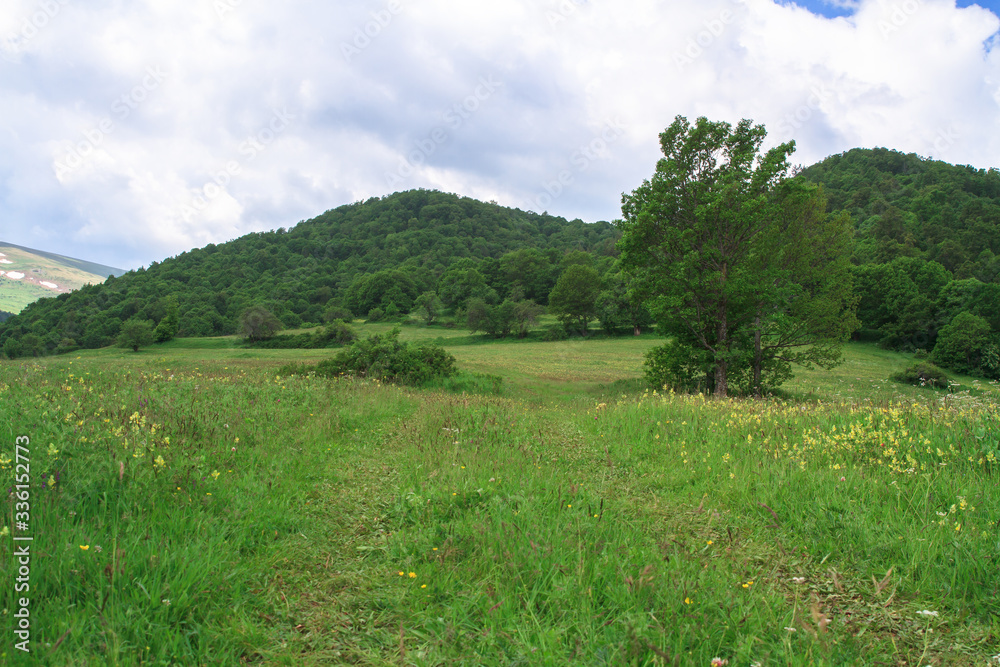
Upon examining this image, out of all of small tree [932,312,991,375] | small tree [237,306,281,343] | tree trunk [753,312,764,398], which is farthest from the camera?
small tree [237,306,281,343]

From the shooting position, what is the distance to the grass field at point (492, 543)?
289 cm

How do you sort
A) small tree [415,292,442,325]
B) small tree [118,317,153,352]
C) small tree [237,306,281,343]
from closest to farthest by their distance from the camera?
small tree [118,317,153,352] < small tree [237,306,281,343] < small tree [415,292,442,325]

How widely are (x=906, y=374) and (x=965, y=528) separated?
4421cm

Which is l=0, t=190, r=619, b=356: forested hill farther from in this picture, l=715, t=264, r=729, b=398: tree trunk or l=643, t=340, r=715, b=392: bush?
l=715, t=264, r=729, b=398: tree trunk

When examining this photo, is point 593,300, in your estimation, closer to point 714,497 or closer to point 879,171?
point 714,497

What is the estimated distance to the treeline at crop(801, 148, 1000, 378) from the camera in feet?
161

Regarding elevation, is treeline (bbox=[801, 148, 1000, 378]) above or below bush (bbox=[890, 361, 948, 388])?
above

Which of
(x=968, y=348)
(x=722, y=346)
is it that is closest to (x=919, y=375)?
(x=968, y=348)

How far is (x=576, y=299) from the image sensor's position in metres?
80.1

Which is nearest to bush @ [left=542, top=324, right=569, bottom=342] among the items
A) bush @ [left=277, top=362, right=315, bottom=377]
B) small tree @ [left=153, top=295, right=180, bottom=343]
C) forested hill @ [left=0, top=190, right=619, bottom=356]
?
forested hill @ [left=0, top=190, right=619, bottom=356]

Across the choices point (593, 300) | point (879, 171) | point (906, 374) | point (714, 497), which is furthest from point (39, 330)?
point (879, 171)

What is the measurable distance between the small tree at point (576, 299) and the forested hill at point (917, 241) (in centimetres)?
3690

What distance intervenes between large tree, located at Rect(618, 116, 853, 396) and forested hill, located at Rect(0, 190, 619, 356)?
67.8 meters

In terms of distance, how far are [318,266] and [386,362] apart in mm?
132284
